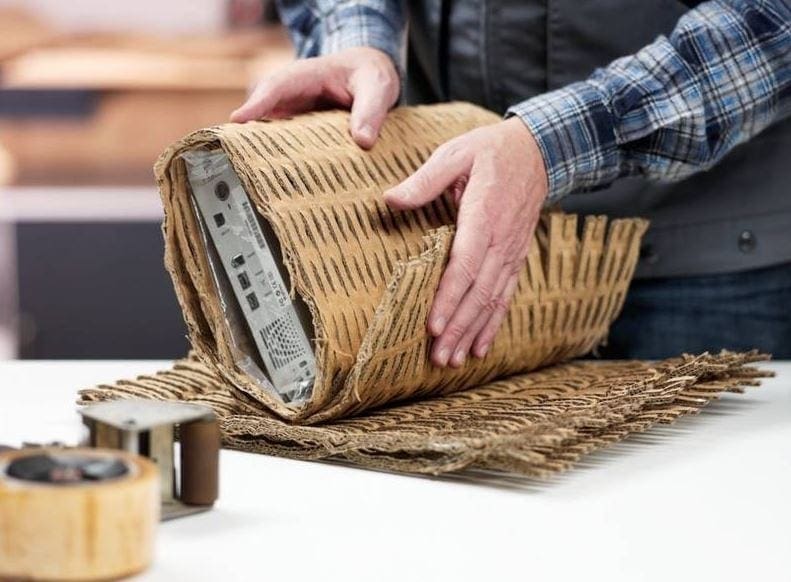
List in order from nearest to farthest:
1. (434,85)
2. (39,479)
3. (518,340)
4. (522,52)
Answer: (39,479) < (518,340) < (522,52) < (434,85)

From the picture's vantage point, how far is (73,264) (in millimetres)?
2994

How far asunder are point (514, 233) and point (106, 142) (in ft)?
6.40

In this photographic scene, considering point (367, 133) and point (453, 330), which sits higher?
point (367, 133)

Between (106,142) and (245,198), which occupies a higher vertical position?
(106,142)

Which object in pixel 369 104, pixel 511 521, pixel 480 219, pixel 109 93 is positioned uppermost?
pixel 109 93

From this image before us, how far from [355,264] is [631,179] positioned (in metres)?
0.57

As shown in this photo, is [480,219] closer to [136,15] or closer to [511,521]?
[511,521]

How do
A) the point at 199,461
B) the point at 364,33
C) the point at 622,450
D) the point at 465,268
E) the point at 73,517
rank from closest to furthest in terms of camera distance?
1. the point at 73,517
2. the point at 199,461
3. the point at 622,450
4. the point at 465,268
5. the point at 364,33

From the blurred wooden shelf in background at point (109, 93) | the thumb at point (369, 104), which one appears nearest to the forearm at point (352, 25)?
the thumb at point (369, 104)

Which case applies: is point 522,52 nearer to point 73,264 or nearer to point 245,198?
point 245,198

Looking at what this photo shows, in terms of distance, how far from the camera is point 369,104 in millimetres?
1282

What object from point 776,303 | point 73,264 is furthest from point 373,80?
point 73,264

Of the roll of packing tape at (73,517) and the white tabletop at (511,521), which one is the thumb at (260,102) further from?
the roll of packing tape at (73,517)

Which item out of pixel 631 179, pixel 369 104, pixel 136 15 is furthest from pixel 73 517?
pixel 136 15
